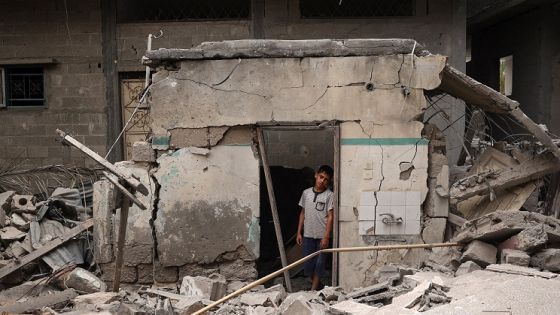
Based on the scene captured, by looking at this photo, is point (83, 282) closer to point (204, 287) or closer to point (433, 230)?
point (204, 287)

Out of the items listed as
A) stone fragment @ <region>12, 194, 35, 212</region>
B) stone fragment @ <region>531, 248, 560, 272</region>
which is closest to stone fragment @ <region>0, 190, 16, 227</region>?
stone fragment @ <region>12, 194, 35, 212</region>

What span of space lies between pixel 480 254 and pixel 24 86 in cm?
895

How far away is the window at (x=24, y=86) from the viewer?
35.6 feet

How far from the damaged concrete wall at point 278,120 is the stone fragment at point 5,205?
2400mm

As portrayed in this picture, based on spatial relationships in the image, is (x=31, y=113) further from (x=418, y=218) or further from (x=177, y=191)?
(x=418, y=218)

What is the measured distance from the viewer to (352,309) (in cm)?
496

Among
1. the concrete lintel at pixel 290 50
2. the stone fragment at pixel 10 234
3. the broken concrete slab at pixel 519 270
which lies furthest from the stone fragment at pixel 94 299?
the broken concrete slab at pixel 519 270

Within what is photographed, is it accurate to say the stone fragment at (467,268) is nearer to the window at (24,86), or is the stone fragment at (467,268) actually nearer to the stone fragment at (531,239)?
the stone fragment at (531,239)

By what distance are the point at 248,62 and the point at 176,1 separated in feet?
17.5

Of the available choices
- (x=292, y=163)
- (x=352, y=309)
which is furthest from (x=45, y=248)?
(x=292, y=163)

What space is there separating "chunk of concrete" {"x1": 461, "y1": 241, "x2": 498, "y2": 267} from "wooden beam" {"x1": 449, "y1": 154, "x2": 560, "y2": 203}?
93 centimetres

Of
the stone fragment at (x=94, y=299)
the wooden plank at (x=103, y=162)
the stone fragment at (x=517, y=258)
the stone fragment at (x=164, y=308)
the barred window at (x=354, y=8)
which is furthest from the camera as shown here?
the barred window at (x=354, y=8)

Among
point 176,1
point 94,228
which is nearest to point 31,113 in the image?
point 176,1

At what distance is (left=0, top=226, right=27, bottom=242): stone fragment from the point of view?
24.1ft
